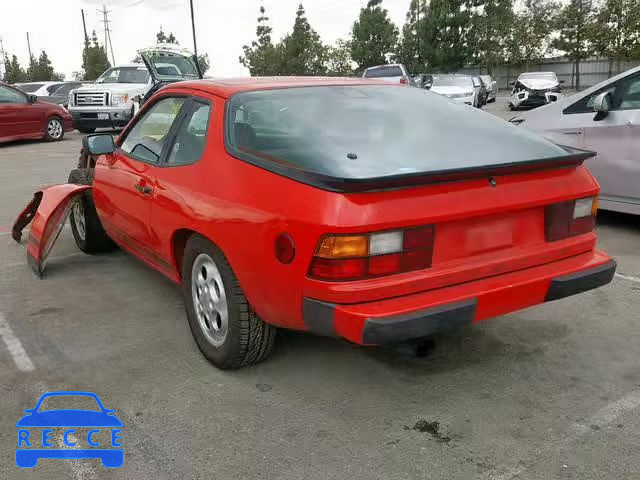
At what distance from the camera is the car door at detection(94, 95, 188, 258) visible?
3.70 meters

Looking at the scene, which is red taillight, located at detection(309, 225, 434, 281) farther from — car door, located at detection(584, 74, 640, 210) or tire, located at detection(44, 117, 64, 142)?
tire, located at detection(44, 117, 64, 142)

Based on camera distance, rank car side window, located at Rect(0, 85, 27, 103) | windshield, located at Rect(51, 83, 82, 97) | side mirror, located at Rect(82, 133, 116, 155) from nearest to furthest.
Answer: side mirror, located at Rect(82, 133, 116, 155) < car side window, located at Rect(0, 85, 27, 103) < windshield, located at Rect(51, 83, 82, 97)

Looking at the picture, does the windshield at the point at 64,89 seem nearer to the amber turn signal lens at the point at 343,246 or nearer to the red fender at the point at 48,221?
the red fender at the point at 48,221

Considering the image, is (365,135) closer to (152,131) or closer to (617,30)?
(152,131)

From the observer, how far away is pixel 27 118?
1510 centimetres

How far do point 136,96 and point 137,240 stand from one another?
13096 mm

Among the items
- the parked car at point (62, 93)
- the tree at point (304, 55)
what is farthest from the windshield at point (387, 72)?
the tree at point (304, 55)

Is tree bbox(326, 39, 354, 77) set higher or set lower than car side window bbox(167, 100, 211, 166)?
higher

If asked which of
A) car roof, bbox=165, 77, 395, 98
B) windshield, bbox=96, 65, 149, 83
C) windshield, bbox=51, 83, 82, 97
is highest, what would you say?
windshield, bbox=96, 65, 149, 83

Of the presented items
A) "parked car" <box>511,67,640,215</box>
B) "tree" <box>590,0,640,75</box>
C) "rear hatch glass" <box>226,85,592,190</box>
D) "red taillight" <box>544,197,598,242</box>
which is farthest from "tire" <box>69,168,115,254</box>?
"tree" <box>590,0,640,75</box>

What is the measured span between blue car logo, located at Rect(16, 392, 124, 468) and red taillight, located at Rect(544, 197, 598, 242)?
2139 mm

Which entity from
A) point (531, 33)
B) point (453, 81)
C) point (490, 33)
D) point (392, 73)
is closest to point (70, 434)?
point (392, 73)

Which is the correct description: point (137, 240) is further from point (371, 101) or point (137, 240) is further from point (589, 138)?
point (589, 138)

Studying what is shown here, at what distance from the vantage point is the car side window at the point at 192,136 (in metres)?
3.31
